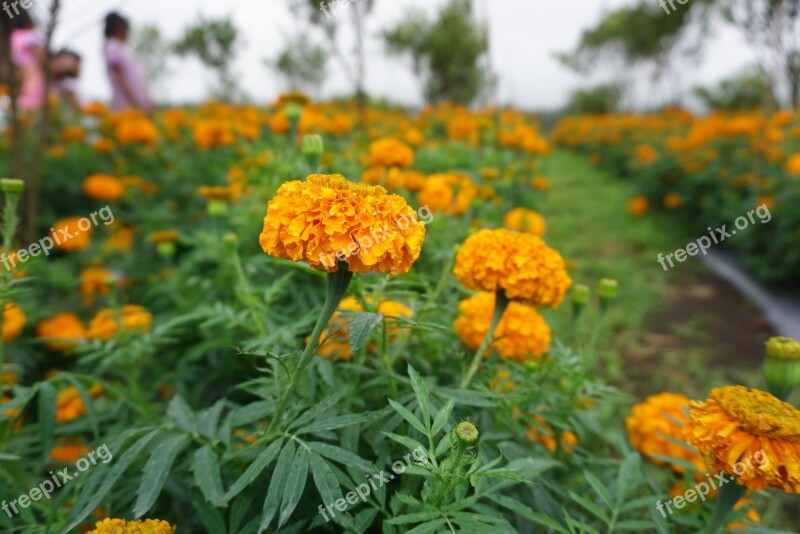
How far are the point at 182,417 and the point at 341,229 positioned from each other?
581mm

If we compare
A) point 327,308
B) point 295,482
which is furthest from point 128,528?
point 327,308

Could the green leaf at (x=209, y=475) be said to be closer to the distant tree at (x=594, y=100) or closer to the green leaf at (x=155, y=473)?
the green leaf at (x=155, y=473)

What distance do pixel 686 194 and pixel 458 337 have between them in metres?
5.20

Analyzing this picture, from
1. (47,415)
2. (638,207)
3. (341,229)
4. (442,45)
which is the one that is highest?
(442,45)

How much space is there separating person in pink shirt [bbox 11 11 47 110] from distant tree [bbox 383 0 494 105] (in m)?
8.98

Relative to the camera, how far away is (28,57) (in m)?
3.48

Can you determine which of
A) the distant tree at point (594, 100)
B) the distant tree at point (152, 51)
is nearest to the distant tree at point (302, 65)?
the distant tree at point (152, 51)

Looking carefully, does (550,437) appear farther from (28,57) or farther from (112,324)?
(28,57)

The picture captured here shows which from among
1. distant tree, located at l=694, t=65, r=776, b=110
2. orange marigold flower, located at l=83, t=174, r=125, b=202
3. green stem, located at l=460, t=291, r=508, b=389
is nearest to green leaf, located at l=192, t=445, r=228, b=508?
green stem, located at l=460, t=291, r=508, b=389

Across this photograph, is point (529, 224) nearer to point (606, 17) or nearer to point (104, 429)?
point (104, 429)

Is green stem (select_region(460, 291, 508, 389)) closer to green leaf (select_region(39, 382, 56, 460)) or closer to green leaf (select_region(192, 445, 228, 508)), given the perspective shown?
green leaf (select_region(192, 445, 228, 508))

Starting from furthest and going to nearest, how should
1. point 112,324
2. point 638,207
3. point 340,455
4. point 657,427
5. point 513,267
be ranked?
point 638,207 < point 112,324 < point 657,427 < point 513,267 < point 340,455

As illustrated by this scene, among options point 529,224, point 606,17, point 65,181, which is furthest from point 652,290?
point 606,17

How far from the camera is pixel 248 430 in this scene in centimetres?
110
